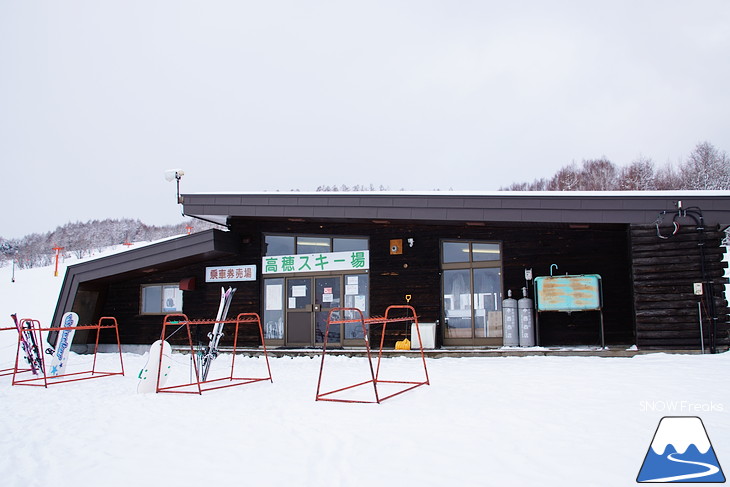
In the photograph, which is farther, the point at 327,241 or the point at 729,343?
the point at 327,241

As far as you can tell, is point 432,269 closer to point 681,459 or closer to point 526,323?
point 526,323

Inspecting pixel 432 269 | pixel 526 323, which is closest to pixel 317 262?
pixel 432 269

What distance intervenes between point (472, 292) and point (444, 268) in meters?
0.67

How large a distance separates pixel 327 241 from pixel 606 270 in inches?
204

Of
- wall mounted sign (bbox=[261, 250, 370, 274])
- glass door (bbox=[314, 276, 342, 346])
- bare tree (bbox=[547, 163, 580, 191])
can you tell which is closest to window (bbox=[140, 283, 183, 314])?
wall mounted sign (bbox=[261, 250, 370, 274])

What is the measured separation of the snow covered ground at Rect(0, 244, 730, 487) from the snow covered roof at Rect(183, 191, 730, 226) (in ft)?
7.55

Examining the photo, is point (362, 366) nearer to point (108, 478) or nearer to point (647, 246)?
point (647, 246)

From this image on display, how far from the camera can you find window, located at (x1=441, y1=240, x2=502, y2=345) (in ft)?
33.2

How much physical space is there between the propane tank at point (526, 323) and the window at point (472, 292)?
510 millimetres

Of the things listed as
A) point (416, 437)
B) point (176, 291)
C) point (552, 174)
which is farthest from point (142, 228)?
point (416, 437)

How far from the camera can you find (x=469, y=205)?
9.29 metres

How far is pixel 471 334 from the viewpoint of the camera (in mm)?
10203

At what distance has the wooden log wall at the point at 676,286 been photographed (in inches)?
330

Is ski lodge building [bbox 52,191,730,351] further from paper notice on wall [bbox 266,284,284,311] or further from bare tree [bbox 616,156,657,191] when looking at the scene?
bare tree [bbox 616,156,657,191]
